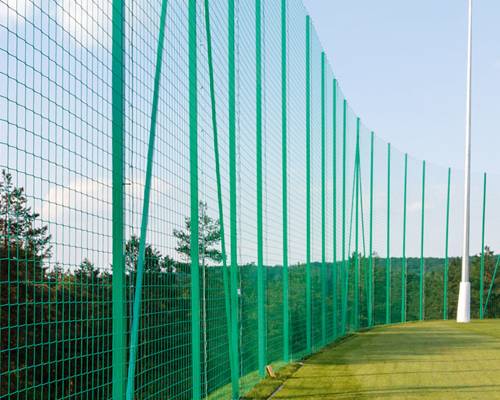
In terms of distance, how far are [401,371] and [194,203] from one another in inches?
170

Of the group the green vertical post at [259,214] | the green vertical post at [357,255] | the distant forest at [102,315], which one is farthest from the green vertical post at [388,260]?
the green vertical post at [259,214]

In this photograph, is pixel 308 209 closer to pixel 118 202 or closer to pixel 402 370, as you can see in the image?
pixel 402 370

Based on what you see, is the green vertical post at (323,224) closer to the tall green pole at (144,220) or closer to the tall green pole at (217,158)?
the tall green pole at (217,158)

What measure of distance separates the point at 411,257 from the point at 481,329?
196 inches

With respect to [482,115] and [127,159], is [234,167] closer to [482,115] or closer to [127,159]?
[127,159]

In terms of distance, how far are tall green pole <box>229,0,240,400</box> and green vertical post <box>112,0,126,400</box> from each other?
2.61 meters

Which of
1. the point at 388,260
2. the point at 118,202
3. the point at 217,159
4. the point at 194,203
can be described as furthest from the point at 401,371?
the point at 388,260

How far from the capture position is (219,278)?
254 inches

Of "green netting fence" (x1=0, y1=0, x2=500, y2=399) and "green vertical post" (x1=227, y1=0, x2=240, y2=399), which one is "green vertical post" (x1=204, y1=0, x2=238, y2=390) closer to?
"green netting fence" (x1=0, y1=0, x2=500, y2=399)

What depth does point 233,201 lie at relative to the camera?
672 centimetres

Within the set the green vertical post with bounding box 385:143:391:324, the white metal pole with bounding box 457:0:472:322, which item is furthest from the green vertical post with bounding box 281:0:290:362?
the green vertical post with bounding box 385:143:391:324

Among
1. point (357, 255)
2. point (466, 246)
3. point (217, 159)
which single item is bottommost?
point (357, 255)

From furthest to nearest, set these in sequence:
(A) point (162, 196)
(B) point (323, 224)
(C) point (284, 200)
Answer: (B) point (323, 224), (C) point (284, 200), (A) point (162, 196)

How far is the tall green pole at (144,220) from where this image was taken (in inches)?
159
